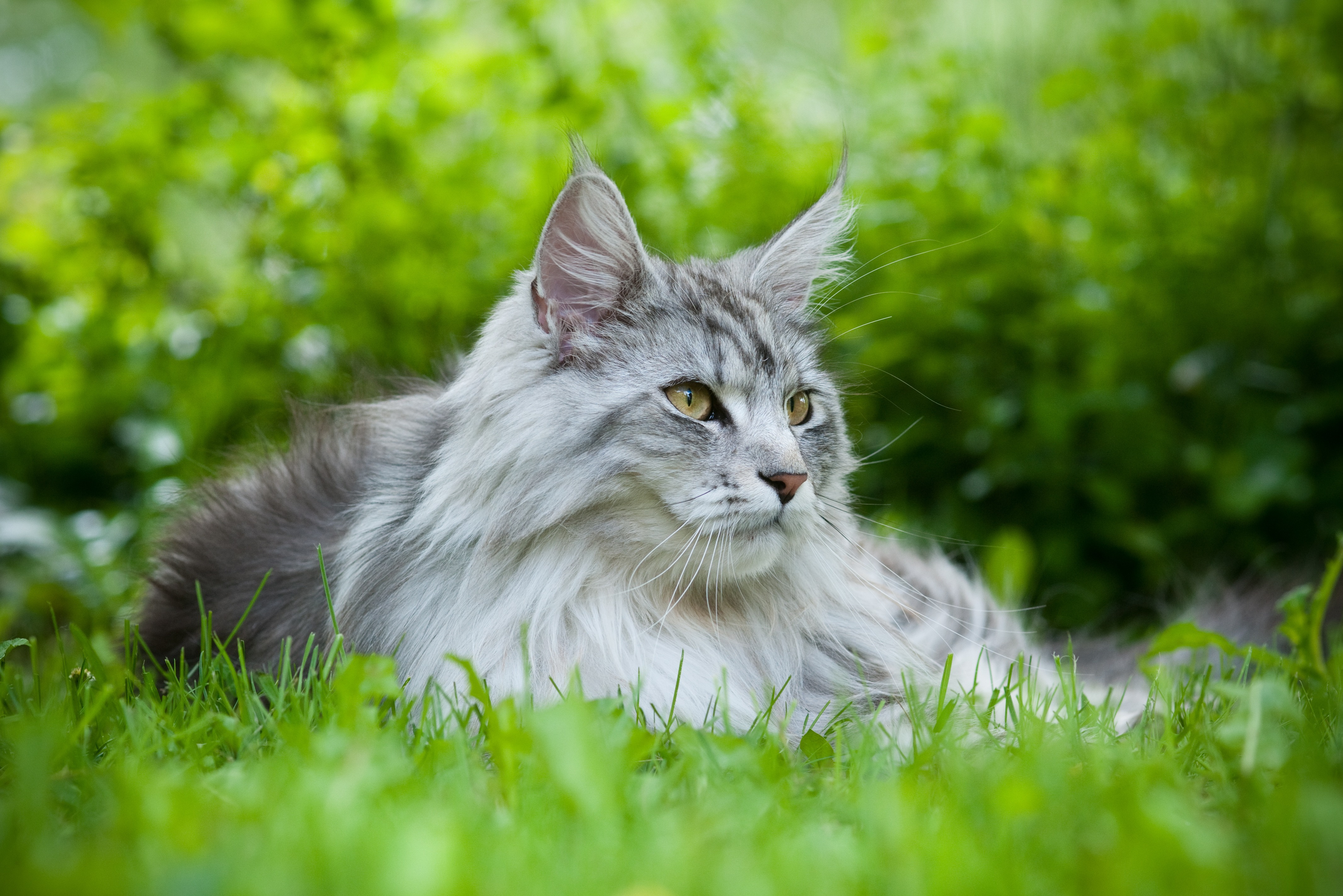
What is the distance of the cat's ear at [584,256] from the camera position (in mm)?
2084

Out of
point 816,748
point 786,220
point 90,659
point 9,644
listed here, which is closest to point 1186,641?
point 816,748

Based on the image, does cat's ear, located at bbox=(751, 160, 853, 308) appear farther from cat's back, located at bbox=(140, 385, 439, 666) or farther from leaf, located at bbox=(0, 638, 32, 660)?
leaf, located at bbox=(0, 638, 32, 660)

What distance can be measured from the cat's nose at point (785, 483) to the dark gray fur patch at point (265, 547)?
1025mm

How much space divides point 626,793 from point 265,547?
1.45m

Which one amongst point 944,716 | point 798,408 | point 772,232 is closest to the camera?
point 944,716

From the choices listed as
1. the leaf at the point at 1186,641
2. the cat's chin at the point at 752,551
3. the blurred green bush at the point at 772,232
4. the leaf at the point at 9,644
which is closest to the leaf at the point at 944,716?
the cat's chin at the point at 752,551

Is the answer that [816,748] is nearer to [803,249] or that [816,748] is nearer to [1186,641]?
[1186,641]

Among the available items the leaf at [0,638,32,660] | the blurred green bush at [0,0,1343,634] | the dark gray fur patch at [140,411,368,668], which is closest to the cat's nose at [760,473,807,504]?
the dark gray fur patch at [140,411,368,668]

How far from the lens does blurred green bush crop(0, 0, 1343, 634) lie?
11.7 ft

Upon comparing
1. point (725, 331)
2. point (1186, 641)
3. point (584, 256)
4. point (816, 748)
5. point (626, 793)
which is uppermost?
point (584, 256)

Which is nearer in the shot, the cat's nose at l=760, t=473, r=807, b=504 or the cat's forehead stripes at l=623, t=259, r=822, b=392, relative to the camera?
the cat's nose at l=760, t=473, r=807, b=504

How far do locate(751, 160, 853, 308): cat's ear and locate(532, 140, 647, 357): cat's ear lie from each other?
17.4 inches

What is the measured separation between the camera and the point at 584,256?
2.15 meters

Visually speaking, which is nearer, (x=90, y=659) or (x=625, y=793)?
(x=625, y=793)
